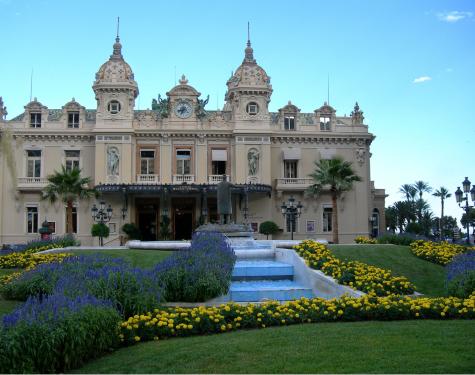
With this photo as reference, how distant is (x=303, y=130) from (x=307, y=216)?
7421 millimetres

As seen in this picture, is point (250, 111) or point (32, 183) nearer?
point (32, 183)

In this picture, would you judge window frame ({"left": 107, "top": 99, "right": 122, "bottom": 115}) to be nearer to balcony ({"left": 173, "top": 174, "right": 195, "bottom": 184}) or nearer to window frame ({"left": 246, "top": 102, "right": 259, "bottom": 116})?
balcony ({"left": 173, "top": 174, "right": 195, "bottom": 184})

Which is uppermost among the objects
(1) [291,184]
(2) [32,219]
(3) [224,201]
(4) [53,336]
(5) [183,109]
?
(5) [183,109]

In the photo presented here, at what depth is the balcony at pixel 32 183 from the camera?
45344mm

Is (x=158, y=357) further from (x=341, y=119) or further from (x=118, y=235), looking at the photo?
(x=341, y=119)

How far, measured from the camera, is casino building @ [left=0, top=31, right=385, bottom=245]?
45344 millimetres

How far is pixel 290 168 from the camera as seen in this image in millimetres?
48625

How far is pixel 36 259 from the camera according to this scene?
19375 mm

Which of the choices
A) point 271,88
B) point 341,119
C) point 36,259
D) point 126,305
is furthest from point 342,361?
point 341,119

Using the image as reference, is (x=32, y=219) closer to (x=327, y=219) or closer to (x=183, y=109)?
(x=183, y=109)

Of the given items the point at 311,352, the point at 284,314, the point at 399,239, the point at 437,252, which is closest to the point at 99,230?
the point at 399,239

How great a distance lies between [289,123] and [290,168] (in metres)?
3.92

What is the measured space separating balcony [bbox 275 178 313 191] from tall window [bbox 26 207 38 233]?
19.9 metres

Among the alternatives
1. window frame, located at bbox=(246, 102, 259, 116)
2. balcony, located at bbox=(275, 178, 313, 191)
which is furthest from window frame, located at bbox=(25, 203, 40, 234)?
balcony, located at bbox=(275, 178, 313, 191)
